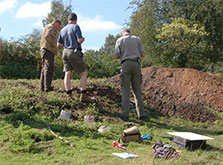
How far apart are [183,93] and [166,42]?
5.68 meters

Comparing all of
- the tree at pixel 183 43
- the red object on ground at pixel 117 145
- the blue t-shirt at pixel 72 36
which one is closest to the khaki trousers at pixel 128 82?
the blue t-shirt at pixel 72 36

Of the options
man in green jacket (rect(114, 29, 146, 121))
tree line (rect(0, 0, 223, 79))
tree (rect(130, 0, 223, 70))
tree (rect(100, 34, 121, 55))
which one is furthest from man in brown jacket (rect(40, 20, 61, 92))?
tree (rect(100, 34, 121, 55))

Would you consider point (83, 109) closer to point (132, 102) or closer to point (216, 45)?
point (132, 102)

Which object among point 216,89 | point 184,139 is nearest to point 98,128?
point 184,139

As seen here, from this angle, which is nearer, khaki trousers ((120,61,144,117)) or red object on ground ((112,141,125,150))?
red object on ground ((112,141,125,150))

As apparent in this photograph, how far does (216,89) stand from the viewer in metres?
9.69

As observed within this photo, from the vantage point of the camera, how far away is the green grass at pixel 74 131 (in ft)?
13.7

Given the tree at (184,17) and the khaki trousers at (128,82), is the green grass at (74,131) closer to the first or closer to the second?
the khaki trousers at (128,82)

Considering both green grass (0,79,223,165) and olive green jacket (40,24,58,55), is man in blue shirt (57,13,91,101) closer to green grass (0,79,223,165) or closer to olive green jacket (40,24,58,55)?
green grass (0,79,223,165)

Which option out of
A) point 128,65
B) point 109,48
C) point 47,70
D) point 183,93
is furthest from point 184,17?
point 109,48

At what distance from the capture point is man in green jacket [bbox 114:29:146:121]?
6992 millimetres

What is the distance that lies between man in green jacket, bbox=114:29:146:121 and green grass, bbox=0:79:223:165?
35cm

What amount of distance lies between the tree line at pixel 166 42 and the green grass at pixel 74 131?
6445mm

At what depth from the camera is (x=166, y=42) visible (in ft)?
48.5
